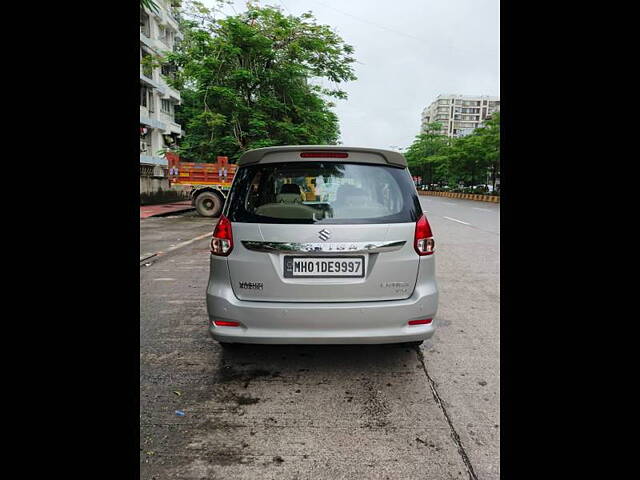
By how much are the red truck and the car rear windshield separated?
42.9 ft

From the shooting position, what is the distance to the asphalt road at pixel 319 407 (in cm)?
223

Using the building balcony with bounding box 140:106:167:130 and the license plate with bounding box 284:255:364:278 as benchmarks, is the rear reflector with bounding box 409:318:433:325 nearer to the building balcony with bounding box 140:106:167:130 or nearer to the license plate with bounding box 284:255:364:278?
the license plate with bounding box 284:255:364:278

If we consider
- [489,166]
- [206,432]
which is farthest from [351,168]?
A: [489,166]

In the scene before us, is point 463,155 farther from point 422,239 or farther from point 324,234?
point 324,234

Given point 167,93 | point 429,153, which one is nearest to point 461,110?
point 429,153

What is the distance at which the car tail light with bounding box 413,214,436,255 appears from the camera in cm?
307

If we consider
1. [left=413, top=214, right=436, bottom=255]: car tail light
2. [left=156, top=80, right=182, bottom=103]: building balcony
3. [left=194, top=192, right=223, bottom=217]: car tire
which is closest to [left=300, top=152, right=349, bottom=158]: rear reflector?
[left=413, top=214, right=436, bottom=255]: car tail light

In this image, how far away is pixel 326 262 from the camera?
293cm

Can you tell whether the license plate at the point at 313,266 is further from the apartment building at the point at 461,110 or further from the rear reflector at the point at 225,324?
the apartment building at the point at 461,110

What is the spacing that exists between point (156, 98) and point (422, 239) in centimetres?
3453

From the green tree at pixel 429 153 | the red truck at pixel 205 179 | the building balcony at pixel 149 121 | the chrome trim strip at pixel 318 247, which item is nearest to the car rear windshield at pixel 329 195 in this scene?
the chrome trim strip at pixel 318 247
